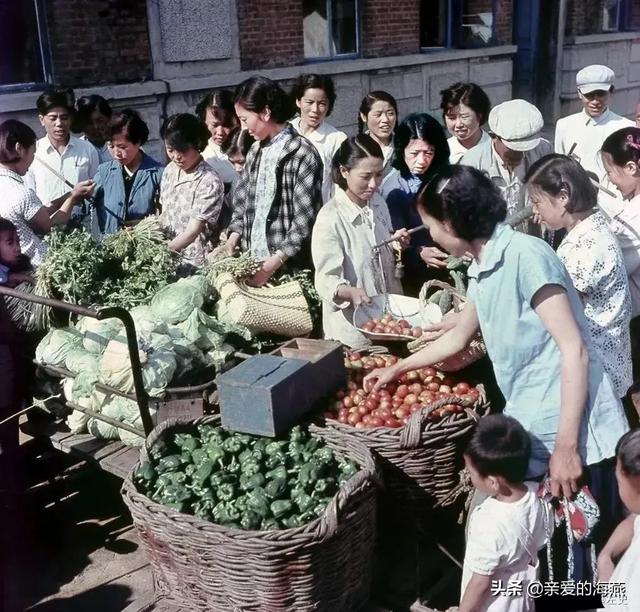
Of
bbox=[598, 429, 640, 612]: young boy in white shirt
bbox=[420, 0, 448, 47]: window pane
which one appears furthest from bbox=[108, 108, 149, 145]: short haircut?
bbox=[420, 0, 448, 47]: window pane

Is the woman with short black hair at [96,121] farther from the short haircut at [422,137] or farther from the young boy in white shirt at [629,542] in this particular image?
the young boy in white shirt at [629,542]

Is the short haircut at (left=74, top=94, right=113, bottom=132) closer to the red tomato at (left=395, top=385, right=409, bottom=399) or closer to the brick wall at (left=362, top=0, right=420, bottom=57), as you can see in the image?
the red tomato at (left=395, top=385, right=409, bottom=399)

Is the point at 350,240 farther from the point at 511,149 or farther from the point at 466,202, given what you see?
the point at 466,202

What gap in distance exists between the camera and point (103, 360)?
372 cm

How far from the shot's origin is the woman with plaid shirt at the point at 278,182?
4.39m

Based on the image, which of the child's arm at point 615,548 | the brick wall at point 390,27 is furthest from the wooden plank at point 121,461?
the brick wall at point 390,27

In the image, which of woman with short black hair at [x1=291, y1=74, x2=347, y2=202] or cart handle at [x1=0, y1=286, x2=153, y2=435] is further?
woman with short black hair at [x1=291, y1=74, x2=347, y2=202]

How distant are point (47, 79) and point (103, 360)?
5534mm

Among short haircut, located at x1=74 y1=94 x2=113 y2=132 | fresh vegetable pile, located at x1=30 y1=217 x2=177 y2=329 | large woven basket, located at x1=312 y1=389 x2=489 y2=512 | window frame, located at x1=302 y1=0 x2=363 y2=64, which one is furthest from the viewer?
window frame, located at x1=302 y1=0 x2=363 y2=64

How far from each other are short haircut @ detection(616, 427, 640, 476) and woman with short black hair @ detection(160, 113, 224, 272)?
295 cm

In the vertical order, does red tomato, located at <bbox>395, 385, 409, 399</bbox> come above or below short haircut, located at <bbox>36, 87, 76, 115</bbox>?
below

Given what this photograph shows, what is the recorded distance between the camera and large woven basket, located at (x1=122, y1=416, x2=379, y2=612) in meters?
2.64

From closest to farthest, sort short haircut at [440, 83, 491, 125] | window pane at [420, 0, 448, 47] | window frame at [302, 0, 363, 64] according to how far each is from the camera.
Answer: short haircut at [440, 83, 491, 125] < window frame at [302, 0, 363, 64] < window pane at [420, 0, 448, 47]

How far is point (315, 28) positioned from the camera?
444 inches
